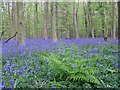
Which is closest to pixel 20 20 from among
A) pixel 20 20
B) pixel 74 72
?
pixel 20 20

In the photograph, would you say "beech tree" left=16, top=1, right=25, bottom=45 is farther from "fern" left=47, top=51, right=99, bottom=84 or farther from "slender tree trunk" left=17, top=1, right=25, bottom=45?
"fern" left=47, top=51, right=99, bottom=84

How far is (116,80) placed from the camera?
2713 millimetres

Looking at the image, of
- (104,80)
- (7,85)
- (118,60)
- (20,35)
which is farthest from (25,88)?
(20,35)

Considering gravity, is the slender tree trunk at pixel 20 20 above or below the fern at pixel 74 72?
above

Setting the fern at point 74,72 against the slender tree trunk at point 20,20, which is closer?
the fern at point 74,72

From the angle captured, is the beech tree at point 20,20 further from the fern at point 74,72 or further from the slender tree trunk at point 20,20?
the fern at point 74,72

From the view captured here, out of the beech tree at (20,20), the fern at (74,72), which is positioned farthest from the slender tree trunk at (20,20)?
the fern at (74,72)

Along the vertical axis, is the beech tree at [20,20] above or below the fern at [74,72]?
above

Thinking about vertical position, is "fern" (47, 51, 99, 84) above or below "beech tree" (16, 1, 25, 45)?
below

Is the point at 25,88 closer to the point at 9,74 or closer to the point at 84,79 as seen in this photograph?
the point at 9,74

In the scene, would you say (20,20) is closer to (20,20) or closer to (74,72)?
(20,20)

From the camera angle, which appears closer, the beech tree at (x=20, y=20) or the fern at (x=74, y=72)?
the fern at (x=74, y=72)

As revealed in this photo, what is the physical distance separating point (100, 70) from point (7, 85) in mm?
1367

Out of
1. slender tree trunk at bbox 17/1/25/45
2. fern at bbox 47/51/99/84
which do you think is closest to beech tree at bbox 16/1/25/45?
slender tree trunk at bbox 17/1/25/45
